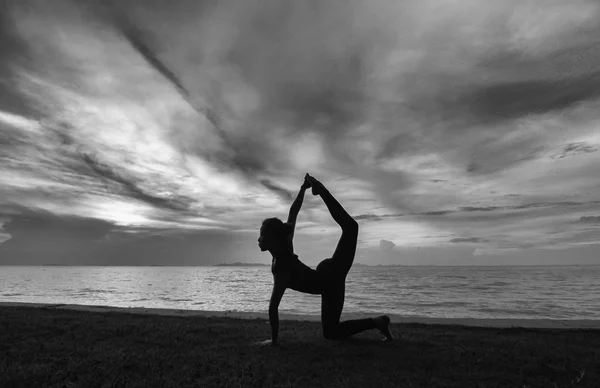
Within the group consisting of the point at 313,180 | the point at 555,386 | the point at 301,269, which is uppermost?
the point at 313,180

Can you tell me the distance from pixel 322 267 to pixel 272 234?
1.28m

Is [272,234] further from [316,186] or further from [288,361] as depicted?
[288,361]

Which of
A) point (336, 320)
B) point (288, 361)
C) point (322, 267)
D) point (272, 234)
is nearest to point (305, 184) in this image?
point (272, 234)

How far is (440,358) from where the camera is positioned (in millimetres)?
6363

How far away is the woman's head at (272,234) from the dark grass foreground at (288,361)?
2020 mm

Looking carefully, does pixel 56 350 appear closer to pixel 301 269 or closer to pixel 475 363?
pixel 301 269

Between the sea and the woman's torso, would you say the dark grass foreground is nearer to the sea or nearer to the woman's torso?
the woman's torso

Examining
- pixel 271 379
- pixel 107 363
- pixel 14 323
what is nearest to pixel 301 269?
pixel 271 379

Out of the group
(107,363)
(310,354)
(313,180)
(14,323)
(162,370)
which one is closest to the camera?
(162,370)

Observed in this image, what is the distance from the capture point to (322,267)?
761 centimetres

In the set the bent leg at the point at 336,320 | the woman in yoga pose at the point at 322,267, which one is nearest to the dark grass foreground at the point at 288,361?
the bent leg at the point at 336,320

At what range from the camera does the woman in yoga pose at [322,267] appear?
7.39 meters

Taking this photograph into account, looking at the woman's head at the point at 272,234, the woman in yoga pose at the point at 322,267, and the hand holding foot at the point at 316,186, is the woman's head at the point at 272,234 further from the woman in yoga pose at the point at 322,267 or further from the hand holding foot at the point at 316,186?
the hand holding foot at the point at 316,186

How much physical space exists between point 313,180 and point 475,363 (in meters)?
4.32
